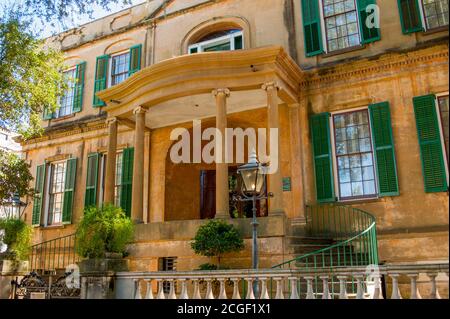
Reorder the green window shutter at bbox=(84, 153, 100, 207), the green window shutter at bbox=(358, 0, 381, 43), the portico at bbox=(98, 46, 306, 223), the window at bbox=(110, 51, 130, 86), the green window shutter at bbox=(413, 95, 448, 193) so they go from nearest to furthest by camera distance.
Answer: the green window shutter at bbox=(413, 95, 448, 193)
the portico at bbox=(98, 46, 306, 223)
the green window shutter at bbox=(358, 0, 381, 43)
the green window shutter at bbox=(84, 153, 100, 207)
the window at bbox=(110, 51, 130, 86)

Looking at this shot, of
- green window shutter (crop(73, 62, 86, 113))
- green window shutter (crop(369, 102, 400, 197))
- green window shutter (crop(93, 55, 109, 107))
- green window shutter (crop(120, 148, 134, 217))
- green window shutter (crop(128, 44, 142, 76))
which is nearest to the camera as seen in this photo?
green window shutter (crop(369, 102, 400, 197))

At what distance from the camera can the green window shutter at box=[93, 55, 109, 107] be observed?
15.6 m

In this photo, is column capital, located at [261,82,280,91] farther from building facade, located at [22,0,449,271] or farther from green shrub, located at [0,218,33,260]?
green shrub, located at [0,218,33,260]

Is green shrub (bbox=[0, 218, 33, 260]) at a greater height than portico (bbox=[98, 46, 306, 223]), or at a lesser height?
lesser

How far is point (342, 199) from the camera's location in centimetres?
1084

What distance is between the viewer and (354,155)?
11.0 m

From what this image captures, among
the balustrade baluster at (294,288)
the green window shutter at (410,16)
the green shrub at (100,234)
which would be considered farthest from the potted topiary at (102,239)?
the green window shutter at (410,16)

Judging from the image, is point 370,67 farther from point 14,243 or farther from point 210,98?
point 14,243

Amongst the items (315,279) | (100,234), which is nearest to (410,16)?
(315,279)

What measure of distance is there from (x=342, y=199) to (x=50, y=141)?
11329 mm

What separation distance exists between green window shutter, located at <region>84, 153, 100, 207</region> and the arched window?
202 inches

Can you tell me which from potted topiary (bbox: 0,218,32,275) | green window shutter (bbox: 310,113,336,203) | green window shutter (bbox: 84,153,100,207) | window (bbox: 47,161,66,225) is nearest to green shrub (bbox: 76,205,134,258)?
potted topiary (bbox: 0,218,32,275)

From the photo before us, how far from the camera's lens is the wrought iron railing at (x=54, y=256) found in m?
13.6

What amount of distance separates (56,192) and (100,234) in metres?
9.54
